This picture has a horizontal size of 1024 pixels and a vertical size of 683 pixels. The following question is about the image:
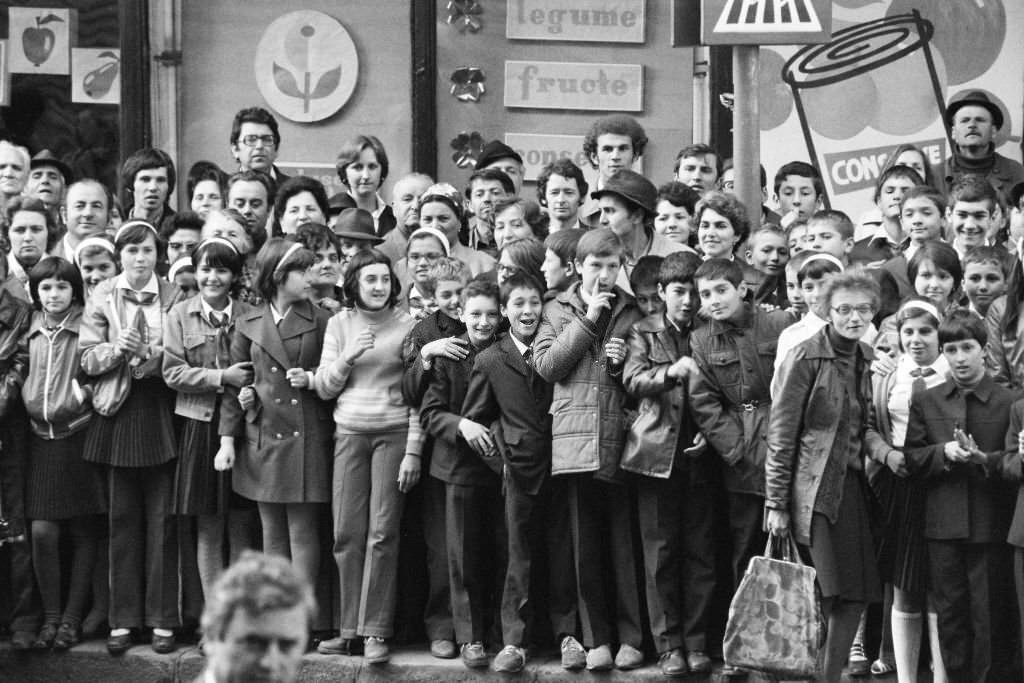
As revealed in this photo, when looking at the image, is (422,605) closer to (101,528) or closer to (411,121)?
(101,528)

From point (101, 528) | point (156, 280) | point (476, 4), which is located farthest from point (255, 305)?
point (476, 4)

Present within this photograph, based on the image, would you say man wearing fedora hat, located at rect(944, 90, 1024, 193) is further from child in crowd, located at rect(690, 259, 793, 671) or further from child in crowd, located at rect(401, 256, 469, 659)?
child in crowd, located at rect(401, 256, 469, 659)

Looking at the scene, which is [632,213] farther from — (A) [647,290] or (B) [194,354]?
(B) [194,354]

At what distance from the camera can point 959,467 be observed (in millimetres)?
7980

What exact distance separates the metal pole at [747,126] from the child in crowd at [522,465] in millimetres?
1143

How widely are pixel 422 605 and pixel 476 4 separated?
4978 millimetres

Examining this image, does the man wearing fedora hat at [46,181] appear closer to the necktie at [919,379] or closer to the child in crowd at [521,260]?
the child in crowd at [521,260]

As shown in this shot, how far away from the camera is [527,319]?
8305mm

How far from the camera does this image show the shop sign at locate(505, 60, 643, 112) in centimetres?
1235

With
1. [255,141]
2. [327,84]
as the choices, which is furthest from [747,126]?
[327,84]

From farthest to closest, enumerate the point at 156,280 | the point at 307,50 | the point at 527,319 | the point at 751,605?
the point at 307,50 < the point at 156,280 < the point at 527,319 < the point at 751,605

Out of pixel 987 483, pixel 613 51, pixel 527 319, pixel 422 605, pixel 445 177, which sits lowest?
pixel 422 605

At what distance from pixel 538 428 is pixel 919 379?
1630 millimetres

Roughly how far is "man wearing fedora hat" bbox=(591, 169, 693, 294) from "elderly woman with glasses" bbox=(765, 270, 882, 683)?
3.51 ft
